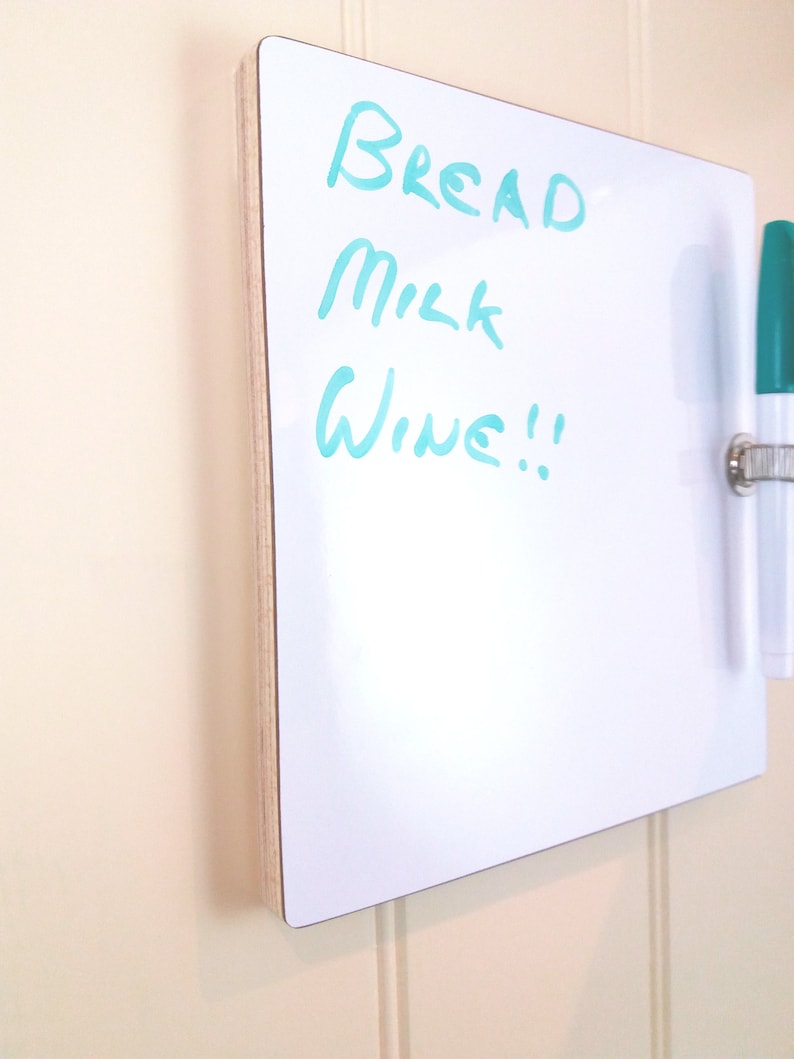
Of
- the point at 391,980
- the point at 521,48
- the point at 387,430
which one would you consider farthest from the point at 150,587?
the point at 521,48

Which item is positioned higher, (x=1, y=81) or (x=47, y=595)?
(x=1, y=81)

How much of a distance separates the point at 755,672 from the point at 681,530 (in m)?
0.11

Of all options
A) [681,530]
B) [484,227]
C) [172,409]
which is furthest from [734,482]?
[172,409]

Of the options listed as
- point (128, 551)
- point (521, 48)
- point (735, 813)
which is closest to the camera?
point (128, 551)

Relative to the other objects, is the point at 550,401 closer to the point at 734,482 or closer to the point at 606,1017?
the point at 734,482

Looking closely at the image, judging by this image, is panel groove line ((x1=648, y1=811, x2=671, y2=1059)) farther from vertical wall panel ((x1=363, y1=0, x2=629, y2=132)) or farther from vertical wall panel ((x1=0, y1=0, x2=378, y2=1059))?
vertical wall panel ((x1=363, y1=0, x2=629, y2=132))

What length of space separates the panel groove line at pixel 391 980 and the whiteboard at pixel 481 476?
0.14 ft

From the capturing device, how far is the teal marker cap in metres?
0.46

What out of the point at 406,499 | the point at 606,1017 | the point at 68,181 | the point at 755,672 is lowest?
the point at 606,1017

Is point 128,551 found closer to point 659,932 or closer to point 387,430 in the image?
point 387,430

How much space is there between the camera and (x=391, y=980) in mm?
395

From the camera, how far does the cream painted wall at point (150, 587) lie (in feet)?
1.02

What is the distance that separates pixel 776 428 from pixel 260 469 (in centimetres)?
31

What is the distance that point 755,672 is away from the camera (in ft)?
1.63
